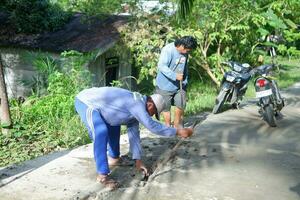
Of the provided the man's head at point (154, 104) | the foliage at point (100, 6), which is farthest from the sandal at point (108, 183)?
the foliage at point (100, 6)

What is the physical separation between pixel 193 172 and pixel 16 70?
40.4 ft

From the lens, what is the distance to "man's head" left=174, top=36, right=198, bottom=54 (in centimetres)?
710

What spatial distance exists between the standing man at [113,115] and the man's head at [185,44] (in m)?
2.28

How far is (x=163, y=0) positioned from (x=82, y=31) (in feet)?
14.9

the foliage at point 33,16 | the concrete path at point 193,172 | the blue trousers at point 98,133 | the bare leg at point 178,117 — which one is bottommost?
the concrete path at point 193,172

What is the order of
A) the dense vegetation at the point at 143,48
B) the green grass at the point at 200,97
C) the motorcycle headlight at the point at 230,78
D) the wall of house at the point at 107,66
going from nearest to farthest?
the dense vegetation at the point at 143,48 < the motorcycle headlight at the point at 230,78 < the green grass at the point at 200,97 < the wall of house at the point at 107,66

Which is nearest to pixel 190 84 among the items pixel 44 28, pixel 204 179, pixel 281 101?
pixel 44 28

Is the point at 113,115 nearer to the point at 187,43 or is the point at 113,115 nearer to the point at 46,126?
Answer: the point at 187,43

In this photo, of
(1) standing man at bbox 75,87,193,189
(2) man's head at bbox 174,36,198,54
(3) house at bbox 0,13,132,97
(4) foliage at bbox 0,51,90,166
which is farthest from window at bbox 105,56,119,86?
(1) standing man at bbox 75,87,193,189

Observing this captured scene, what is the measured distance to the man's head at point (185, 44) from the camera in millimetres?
7096

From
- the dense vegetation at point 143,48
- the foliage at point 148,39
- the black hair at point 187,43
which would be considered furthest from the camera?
the foliage at point 148,39

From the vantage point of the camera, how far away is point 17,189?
4.89 m

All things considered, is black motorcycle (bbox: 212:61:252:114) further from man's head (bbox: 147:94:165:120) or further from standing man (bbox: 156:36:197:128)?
man's head (bbox: 147:94:165:120)

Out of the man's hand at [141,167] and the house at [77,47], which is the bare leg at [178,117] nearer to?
the man's hand at [141,167]
